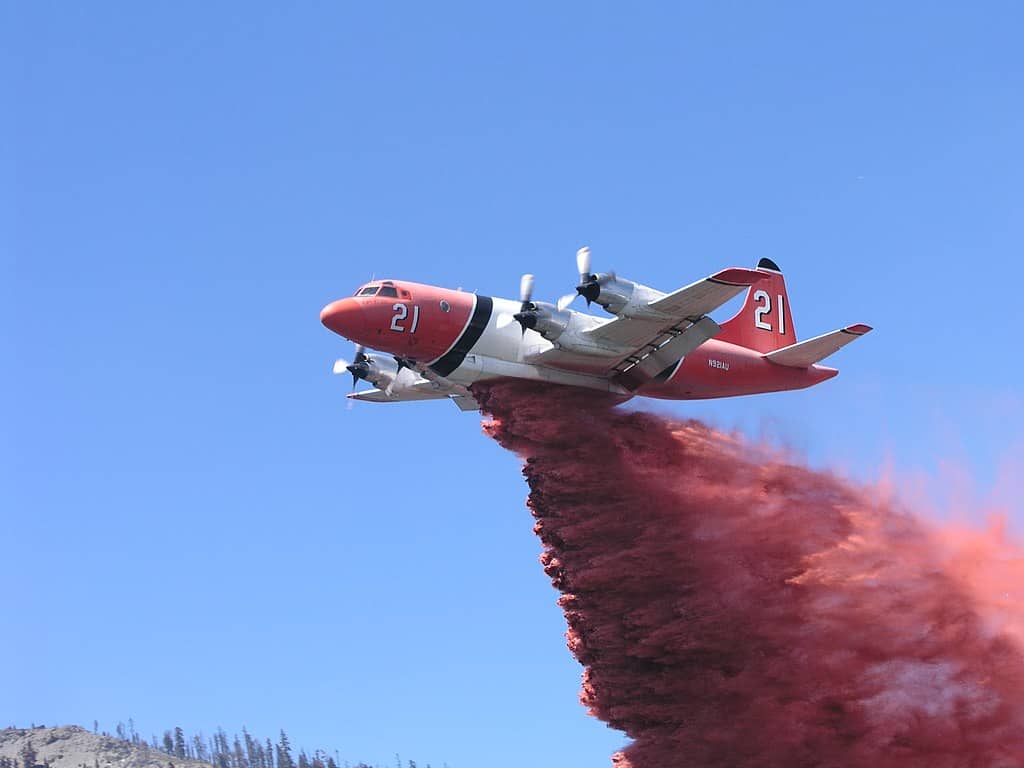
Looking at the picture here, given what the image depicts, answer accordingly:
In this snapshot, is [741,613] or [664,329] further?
[741,613]

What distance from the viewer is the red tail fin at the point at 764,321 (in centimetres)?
4228

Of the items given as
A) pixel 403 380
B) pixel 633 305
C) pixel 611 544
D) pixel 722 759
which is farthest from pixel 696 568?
pixel 403 380

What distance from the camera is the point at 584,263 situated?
35.8 metres

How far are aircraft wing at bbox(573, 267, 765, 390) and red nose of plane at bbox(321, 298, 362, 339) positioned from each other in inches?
260

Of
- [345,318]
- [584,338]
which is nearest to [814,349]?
[584,338]

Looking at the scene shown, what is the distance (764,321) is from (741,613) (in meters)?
10.9

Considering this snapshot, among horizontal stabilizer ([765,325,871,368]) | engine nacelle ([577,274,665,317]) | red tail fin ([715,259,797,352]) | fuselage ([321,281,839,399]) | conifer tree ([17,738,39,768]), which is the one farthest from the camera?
conifer tree ([17,738,39,768])

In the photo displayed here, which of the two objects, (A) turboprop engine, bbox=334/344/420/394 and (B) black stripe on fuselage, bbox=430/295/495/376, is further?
(A) turboprop engine, bbox=334/344/420/394

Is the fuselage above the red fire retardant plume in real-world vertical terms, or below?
above

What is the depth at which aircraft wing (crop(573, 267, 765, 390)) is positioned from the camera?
34156 mm

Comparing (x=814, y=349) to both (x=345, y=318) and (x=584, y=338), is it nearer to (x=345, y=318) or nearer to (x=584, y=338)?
(x=584, y=338)

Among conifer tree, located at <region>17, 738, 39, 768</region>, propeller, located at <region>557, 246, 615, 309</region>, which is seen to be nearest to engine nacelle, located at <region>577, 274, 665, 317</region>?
propeller, located at <region>557, 246, 615, 309</region>

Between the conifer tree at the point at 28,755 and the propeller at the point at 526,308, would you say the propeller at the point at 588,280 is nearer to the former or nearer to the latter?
the propeller at the point at 526,308

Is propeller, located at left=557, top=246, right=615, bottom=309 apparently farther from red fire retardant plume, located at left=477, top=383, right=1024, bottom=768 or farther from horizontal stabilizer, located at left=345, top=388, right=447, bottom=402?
horizontal stabilizer, located at left=345, top=388, right=447, bottom=402
